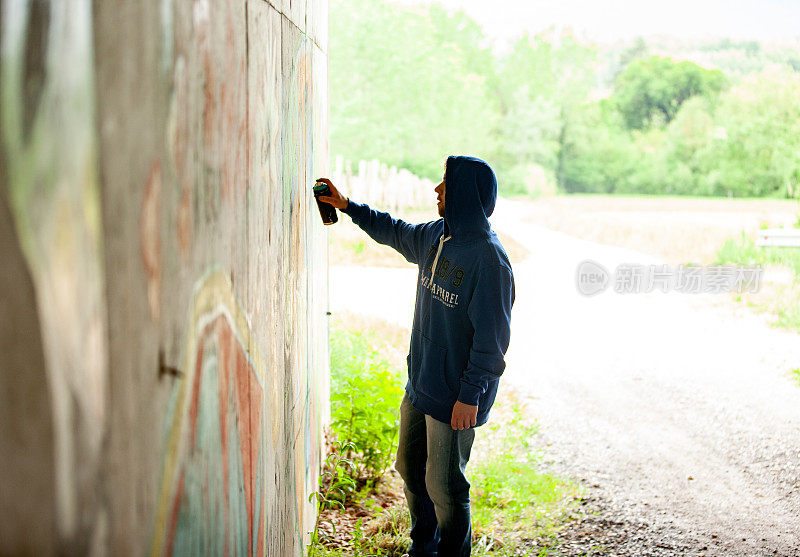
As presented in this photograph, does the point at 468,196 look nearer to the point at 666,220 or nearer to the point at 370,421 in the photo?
the point at 370,421

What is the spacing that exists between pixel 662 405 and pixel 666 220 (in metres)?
11.9

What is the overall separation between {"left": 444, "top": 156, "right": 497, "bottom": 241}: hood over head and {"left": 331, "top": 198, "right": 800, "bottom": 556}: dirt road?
209 cm

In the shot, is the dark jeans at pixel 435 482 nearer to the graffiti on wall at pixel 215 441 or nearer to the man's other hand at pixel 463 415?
the man's other hand at pixel 463 415

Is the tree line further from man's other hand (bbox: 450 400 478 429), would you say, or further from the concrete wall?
the concrete wall

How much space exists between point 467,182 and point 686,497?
2.87 metres

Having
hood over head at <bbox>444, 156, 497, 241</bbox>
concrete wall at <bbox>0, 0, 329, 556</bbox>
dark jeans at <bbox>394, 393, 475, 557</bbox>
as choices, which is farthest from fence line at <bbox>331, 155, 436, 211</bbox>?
concrete wall at <bbox>0, 0, 329, 556</bbox>

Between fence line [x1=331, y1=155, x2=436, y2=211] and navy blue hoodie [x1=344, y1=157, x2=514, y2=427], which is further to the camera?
fence line [x1=331, y1=155, x2=436, y2=211]

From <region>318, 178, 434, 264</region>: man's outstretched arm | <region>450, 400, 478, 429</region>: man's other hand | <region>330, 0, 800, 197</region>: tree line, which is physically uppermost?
<region>330, 0, 800, 197</region>: tree line

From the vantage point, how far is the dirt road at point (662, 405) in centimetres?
425

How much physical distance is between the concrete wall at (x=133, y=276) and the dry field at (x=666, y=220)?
12945 mm

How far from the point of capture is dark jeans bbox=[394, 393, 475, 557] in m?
3.04

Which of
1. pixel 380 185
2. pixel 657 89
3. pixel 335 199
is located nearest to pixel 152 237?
pixel 335 199
